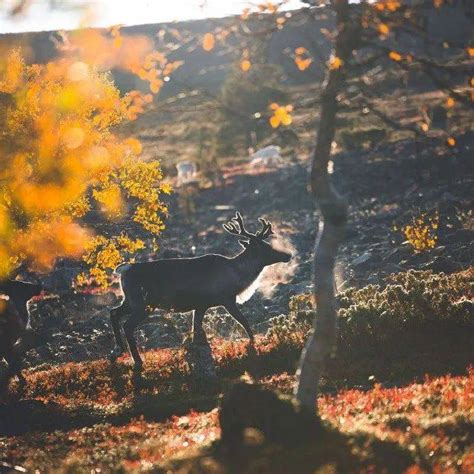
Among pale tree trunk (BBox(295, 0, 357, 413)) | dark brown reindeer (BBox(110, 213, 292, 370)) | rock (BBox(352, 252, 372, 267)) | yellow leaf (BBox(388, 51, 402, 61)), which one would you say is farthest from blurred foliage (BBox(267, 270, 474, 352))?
rock (BBox(352, 252, 372, 267))

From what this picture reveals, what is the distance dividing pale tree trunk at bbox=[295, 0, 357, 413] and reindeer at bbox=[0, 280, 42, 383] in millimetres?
6941

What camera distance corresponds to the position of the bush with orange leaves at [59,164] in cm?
1830

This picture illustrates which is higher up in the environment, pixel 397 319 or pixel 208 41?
pixel 208 41

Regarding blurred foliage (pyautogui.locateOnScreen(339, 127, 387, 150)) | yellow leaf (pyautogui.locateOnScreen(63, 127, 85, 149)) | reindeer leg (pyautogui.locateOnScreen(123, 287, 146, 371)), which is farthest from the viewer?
blurred foliage (pyautogui.locateOnScreen(339, 127, 387, 150))

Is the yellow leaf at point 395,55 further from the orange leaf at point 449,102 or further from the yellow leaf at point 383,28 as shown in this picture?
the orange leaf at point 449,102

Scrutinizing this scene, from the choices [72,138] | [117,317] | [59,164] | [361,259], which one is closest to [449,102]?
[117,317]

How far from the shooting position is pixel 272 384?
15.0 m

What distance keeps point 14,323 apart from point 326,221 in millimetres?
8037

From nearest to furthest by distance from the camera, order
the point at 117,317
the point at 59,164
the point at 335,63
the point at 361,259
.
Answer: the point at 335,63, the point at 117,317, the point at 59,164, the point at 361,259

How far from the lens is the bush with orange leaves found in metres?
18.3

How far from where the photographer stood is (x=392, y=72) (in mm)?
10859

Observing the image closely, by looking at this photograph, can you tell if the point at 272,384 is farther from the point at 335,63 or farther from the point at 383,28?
the point at 383,28

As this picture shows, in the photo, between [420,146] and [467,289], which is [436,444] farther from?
[420,146]

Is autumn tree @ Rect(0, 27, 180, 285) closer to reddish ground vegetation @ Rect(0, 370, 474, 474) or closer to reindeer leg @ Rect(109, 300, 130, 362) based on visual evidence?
reindeer leg @ Rect(109, 300, 130, 362)
